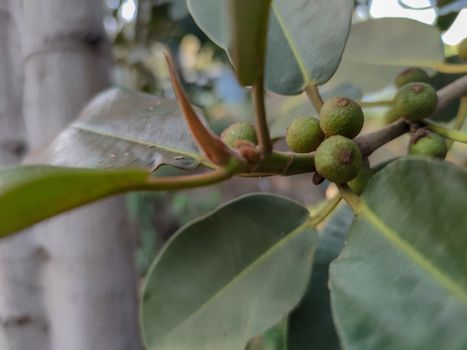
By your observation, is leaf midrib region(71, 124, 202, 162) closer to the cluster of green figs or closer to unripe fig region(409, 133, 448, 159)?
the cluster of green figs

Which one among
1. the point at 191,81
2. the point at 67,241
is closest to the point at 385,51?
the point at 67,241

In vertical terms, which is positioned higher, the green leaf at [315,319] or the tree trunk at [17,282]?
the green leaf at [315,319]

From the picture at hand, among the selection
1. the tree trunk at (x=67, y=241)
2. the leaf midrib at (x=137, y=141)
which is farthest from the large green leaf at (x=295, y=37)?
the tree trunk at (x=67, y=241)

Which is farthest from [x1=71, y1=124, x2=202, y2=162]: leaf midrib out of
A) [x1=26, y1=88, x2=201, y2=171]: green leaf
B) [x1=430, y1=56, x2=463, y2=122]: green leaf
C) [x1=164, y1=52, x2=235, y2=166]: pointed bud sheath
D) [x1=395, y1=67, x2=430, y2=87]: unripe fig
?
[x1=430, y1=56, x2=463, y2=122]: green leaf

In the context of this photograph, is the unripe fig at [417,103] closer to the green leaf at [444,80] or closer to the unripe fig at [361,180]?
the unripe fig at [361,180]

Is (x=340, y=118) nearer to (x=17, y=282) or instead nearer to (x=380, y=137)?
(x=380, y=137)

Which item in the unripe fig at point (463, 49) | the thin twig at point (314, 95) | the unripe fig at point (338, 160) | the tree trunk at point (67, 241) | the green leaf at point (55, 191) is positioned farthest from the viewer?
the tree trunk at point (67, 241)
